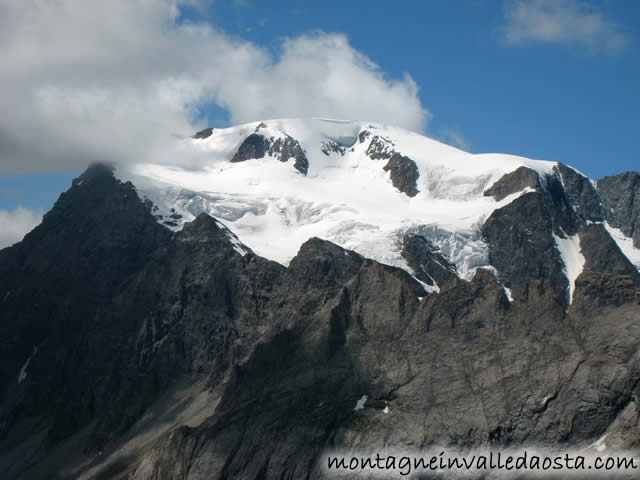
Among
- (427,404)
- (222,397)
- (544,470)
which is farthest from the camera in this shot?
(222,397)

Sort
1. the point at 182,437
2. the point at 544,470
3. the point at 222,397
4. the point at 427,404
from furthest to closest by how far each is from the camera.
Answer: the point at 222,397, the point at 182,437, the point at 427,404, the point at 544,470

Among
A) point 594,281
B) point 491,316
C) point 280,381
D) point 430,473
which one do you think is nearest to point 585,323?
point 594,281

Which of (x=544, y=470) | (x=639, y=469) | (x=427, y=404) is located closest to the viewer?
(x=639, y=469)

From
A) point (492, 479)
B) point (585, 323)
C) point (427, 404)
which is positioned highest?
point (585, 323)

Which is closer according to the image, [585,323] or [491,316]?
[585,323]

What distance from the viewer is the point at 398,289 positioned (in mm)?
194625

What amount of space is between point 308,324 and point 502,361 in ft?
166

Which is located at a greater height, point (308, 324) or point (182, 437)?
point (308, 324)

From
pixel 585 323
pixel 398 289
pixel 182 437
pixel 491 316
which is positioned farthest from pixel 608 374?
pixel 182 437

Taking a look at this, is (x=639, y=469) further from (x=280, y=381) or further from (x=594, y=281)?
(x=280, y=381)

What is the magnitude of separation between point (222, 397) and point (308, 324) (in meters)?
23.9

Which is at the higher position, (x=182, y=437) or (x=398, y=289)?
(x=398, y=289)

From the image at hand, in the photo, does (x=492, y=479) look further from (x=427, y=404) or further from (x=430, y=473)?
(x=427, y=404)

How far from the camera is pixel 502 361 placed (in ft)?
509
